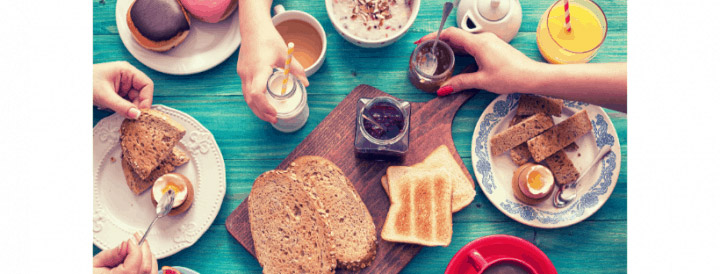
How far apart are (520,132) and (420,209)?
442mm

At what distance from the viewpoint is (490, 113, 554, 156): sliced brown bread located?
1542mm

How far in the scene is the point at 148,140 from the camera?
152 centimetres

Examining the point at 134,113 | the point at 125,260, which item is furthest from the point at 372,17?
the point at 125,260

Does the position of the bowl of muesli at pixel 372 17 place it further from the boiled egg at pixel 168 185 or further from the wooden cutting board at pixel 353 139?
the boiled egg at pixel 168 185

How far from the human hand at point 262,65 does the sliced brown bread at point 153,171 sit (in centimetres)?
36

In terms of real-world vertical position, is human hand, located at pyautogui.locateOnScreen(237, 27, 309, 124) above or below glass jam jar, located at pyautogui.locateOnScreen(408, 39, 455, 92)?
above

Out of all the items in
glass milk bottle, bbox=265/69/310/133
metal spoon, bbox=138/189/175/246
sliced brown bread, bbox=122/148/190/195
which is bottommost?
metal spoon, bbox=138/189/175/246

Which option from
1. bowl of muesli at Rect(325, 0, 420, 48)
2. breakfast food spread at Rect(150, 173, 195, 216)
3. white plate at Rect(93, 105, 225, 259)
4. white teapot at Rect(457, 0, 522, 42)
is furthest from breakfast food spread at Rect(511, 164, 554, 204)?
breakfast food spread at Rect(150, 173, 195, 216)

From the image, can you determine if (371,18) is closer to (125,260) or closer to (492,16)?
(492,16)

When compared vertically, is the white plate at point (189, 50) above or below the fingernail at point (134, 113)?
above

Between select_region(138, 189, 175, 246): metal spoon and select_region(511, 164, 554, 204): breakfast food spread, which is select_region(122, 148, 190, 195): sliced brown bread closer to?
select_region(138, 189, 175, 246): metal spoon

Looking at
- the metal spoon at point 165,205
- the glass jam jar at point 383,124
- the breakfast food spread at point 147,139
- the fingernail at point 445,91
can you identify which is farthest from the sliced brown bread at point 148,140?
the fingernail at point 445,91

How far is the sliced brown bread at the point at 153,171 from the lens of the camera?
1.55 m

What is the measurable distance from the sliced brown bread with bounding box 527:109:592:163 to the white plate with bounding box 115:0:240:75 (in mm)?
1116
